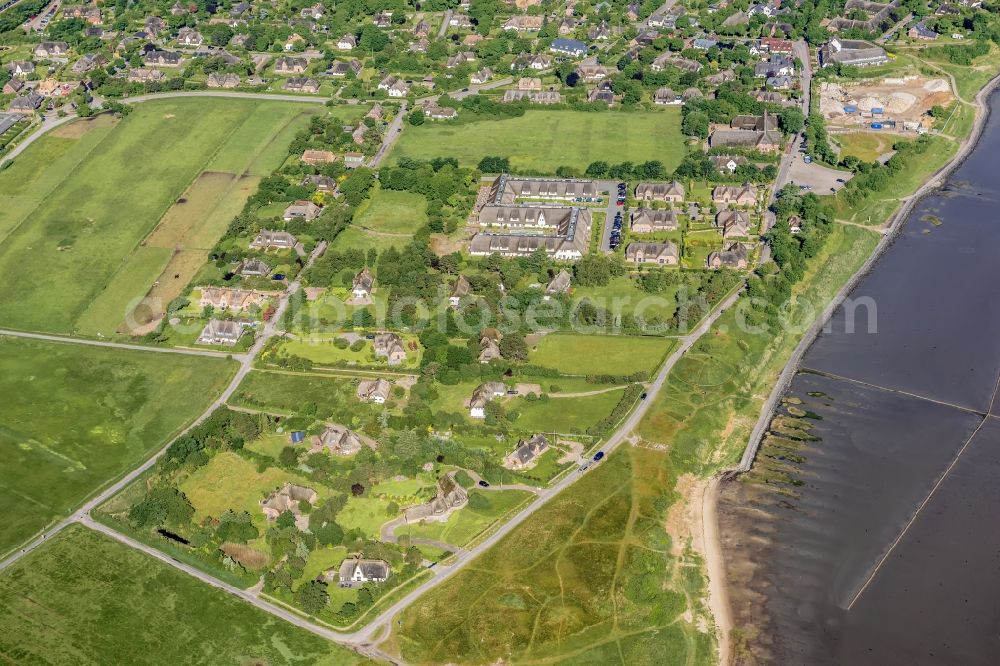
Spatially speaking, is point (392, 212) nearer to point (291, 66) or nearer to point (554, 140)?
point (554, 140)

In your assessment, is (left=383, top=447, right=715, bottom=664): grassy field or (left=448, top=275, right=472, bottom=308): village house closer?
(left=383, top=447, right=715, bottom=664): grassy field

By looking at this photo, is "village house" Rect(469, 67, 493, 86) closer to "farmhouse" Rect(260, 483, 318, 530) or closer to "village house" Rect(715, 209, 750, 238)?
"village house" Rect(715, 209, 750, 238)

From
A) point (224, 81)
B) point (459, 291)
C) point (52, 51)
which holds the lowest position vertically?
point (459, 291)

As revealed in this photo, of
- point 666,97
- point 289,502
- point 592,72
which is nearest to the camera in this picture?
point 289,502

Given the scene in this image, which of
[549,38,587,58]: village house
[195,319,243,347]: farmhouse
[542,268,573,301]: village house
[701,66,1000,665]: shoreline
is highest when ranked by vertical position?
[549,38,587,58]: village house

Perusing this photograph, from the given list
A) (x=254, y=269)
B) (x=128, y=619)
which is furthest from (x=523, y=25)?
(x=128, y=619)

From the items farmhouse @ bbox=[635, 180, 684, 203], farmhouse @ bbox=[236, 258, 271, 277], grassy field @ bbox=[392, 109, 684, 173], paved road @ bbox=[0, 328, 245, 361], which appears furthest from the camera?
grassy field @ bbox=[392, 109, 684, 173]

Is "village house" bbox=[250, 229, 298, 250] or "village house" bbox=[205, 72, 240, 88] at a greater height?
"village house" bbox=[205, 72, 240, 88]

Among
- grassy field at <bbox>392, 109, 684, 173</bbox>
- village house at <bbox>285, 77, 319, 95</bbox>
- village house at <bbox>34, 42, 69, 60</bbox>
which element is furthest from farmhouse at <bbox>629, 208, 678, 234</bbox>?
village house at <bbox>34, 42, 69, 60</bbox>
